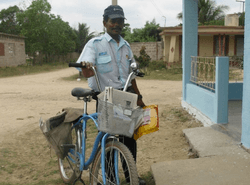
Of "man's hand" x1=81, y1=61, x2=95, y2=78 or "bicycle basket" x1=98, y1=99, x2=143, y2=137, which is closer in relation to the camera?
"bicycle basket" x1=98, y1=99, x2=143, y2=137

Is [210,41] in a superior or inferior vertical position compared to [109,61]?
superior

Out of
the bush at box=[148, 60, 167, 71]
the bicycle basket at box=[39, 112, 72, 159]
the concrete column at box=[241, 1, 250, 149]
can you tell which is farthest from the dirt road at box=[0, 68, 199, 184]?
the bush at box=[148, 60, 167, 71]

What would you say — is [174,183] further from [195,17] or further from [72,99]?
[72,99]

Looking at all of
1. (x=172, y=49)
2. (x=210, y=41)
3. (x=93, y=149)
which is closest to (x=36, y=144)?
(x=93, y=149)

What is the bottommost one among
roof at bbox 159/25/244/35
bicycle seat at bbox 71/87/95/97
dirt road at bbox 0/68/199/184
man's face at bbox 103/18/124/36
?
dirt road at bbox 0/68/199/184

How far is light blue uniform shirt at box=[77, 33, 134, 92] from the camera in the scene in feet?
9.37

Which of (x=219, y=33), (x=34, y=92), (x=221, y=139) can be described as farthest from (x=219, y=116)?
(x=219, y=33)

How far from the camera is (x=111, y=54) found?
114 inches

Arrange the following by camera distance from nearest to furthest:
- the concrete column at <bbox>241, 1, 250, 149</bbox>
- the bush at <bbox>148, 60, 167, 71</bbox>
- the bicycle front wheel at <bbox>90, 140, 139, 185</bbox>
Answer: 1. the bicycle front wheel at <bbox>90, 140, 139, 185</bbox>
2. the concrete column at <bbox>241, 1, 250, 149</bbox>
3. the bush at <bbox>148, 60, 167, 71</bbox>

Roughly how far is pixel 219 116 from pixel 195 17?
2950 mm

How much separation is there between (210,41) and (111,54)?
19.8 metres

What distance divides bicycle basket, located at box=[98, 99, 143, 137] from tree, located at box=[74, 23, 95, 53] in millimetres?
43943

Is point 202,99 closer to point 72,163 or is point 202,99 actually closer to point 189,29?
point 189,29

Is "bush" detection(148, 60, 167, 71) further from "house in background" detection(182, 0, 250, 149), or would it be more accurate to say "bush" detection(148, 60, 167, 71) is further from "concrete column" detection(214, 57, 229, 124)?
"concrete column" detection(214, 57, 229, 124)
